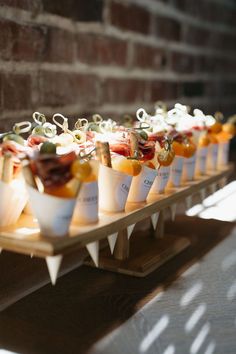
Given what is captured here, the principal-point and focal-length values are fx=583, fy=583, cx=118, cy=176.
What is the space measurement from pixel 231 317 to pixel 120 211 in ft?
0.75

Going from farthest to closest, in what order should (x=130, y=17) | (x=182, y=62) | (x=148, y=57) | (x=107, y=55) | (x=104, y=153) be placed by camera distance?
(x=182, y=62), (x=148, y=57), (x=130, y=17), (x=107, y=55), (x=104, y=153)

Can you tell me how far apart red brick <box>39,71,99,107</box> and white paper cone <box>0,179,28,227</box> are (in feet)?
1.56

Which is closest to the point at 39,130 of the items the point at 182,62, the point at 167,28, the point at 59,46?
the point at 59,46

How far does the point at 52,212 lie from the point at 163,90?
4.09 ft

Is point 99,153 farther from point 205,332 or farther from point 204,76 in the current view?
point 204,76

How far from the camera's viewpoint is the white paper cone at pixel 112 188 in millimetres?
888

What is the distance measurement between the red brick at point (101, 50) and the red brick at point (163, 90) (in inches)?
8.7

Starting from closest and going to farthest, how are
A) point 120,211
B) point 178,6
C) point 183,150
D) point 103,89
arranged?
1. point 120,211
2. point 183,150
3. point 103,89
4. point 178,6

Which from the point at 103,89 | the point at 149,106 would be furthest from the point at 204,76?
the point at 103,89

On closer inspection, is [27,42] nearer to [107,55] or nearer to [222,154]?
[107,55]

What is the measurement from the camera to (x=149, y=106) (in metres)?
1.82

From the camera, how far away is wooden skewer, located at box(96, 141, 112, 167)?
873 mm

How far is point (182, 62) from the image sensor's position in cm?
207

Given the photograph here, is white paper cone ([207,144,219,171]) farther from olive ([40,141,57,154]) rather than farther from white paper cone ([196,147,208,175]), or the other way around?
olive ([40,141,57,154])
